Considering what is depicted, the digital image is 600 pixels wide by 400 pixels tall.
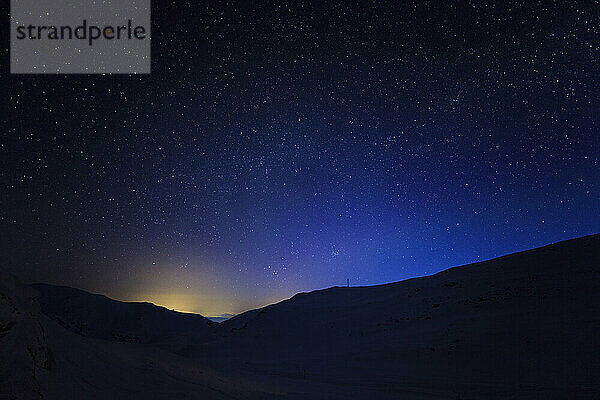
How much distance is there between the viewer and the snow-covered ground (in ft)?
19.4

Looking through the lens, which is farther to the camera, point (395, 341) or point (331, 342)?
point (331, 342)

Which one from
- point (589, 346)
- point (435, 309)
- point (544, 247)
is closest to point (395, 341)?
point (435, 309)

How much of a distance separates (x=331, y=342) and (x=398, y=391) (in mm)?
12560

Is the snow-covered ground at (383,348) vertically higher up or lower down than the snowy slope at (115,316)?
higher up

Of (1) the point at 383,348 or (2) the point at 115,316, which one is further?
(2) the point at 115,316

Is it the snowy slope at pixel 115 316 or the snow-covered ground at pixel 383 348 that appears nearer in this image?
the snow-covered ground at pixel 383 348

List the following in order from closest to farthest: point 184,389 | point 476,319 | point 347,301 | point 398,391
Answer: point 184,389, point 398,391, point 476,319, point 347,301

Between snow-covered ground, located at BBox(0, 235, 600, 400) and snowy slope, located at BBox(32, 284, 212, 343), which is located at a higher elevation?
snow-covered ground, located at BBox(0, 235, 600, 400)

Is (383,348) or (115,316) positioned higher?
(383,348)

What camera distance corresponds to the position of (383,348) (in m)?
16.4

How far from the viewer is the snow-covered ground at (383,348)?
591 centimetres

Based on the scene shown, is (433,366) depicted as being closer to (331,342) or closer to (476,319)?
(476,319)

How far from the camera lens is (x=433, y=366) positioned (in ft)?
41.1

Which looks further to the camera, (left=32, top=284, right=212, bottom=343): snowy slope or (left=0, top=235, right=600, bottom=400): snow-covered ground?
(left=32, top=284, right=212, bottom=343): snowy slope
